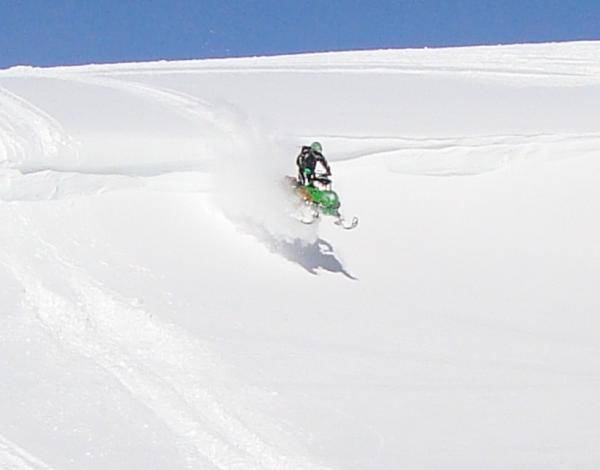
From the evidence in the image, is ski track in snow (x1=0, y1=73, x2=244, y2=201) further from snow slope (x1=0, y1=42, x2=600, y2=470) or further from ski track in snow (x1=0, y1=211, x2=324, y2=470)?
ski track in snow (x1=0, y1=211, x2=324, y2=470)

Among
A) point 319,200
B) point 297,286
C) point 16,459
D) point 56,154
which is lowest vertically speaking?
point 16,459

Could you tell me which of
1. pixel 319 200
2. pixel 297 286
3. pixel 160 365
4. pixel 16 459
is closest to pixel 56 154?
pixel 319 200

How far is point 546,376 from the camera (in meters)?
8.14

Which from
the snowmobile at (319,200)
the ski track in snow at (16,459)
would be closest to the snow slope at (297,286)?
the ski track in snow at (16,459)

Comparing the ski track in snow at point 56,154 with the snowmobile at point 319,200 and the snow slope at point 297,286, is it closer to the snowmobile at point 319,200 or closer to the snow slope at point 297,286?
the snow slope at point 297,286

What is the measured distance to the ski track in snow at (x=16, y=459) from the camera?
5.79 metres

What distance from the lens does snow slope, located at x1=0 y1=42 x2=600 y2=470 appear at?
6637 millimetres

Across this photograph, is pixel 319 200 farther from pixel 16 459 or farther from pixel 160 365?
pixel 16 459

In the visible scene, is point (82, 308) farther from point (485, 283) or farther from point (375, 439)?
point (485, 283)

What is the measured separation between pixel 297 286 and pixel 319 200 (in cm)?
139

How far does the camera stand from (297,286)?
10.2 metres

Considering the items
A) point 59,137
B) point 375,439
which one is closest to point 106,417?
point 375,439

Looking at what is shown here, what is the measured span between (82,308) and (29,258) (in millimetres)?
1462

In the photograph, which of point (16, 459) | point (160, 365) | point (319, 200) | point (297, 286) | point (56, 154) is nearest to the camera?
point (16, 459)
